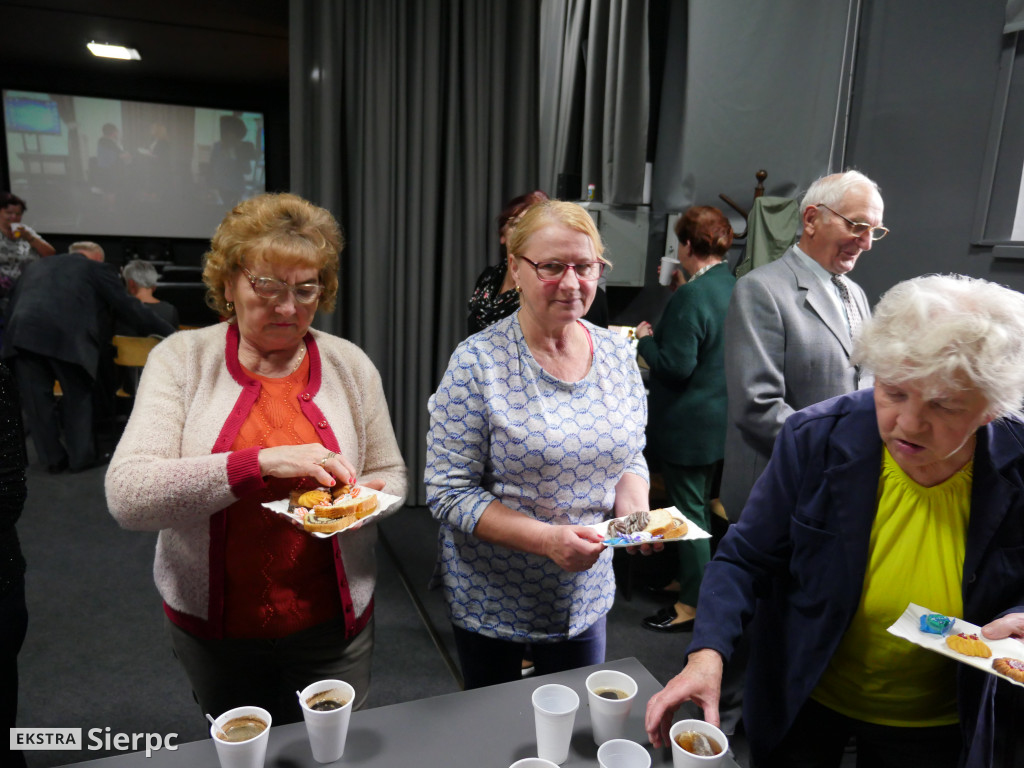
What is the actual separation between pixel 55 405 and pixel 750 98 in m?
4.78

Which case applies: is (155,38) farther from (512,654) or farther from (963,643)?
(963,643)

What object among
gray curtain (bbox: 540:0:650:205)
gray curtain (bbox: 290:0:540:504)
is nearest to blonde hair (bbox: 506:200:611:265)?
gray curtain (bbox: 290:0:540:504)

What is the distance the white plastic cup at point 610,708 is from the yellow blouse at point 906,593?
0.47 metres

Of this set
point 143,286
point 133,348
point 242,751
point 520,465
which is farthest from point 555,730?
point 143,286

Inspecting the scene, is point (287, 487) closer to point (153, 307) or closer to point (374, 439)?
point (374, 439)

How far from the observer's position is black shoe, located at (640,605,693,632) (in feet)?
9.66

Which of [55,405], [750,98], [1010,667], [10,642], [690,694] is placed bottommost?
[55,405]

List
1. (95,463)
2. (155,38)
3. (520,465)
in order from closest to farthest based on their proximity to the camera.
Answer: (520,465), (95,463), (155,38)

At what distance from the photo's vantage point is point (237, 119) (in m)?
8.78

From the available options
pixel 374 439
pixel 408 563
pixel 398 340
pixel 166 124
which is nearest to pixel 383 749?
pixel 374 439

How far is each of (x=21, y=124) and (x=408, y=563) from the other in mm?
7846

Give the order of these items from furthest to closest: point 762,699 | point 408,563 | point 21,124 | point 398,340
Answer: point 21,124, point 398,340, point 408,563, point 762,699

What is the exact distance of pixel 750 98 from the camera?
337cm

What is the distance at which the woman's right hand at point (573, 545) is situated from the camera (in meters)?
1.29
